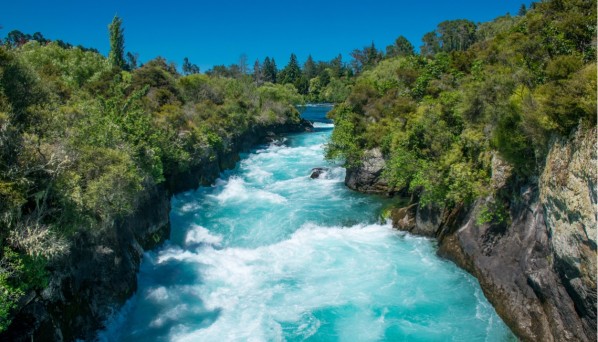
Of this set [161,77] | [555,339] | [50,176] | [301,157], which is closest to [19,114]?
[50,176]

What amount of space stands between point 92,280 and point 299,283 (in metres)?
9.59

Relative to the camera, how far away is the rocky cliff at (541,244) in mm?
11383

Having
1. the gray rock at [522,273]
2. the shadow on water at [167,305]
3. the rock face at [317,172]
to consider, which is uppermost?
the rock face at [317,172]

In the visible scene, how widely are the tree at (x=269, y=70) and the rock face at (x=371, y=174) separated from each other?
13286 cm

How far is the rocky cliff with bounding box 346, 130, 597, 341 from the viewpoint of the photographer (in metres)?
11.4

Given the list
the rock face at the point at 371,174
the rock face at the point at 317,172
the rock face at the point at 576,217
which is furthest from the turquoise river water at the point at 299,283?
the rock face at the point at 317,172

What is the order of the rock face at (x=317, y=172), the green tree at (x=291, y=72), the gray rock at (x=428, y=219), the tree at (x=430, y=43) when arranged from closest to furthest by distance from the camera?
the gray rock at (x=428, y=219) < the rock face at (x=317, y=172) < the tree at (x=430, y=43) < the green tree at (x=291, y=72)

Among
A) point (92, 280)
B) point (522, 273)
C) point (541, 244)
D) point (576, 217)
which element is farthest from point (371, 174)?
point (92, 280)

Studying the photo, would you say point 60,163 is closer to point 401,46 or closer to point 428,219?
point 428,219

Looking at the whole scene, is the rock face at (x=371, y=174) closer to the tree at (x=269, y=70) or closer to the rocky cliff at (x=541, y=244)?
the rocky cliff at (x=541, y=244)

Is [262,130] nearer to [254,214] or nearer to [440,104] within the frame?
[254,214]

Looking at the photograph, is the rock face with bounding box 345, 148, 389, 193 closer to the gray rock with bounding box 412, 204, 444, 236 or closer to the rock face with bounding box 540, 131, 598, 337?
the gray rock with bounding box 412, 204, 444, 236

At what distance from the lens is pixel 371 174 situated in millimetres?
32562

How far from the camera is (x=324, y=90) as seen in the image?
147m
